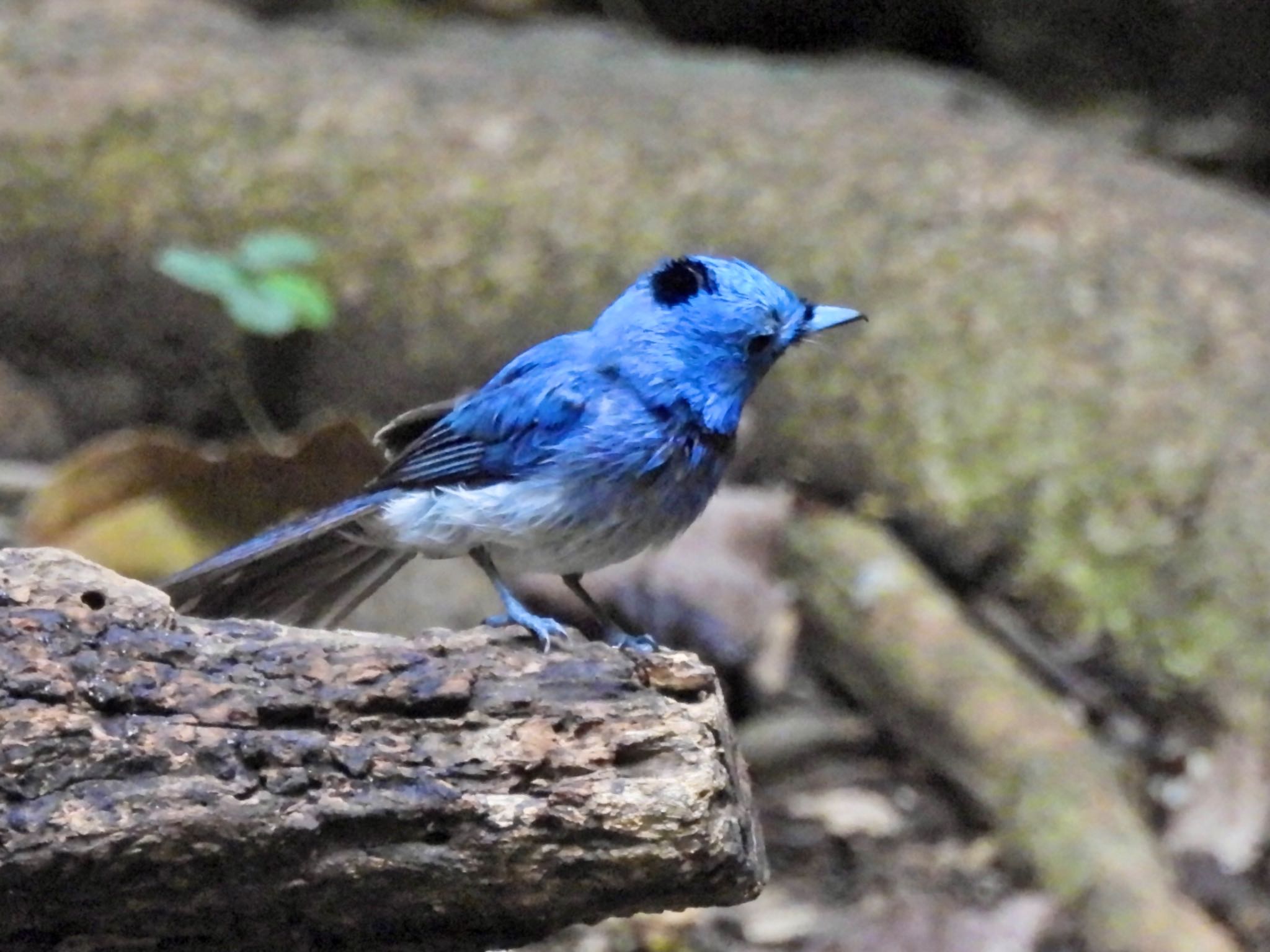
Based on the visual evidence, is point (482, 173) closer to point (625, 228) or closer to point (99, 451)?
point (625, 228)

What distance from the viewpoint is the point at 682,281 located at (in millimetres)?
2998

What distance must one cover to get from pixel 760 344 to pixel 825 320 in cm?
14

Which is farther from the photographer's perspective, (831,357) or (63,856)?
(831,357)

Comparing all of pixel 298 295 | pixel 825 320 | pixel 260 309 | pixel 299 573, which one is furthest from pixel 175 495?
pixel 825 320

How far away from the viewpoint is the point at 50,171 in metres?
5.91

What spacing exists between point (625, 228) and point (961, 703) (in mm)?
2286

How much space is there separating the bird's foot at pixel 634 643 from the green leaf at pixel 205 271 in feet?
7.12

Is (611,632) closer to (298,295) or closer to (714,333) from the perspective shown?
(714,333)

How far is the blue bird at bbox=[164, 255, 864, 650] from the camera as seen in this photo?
2.93 meters

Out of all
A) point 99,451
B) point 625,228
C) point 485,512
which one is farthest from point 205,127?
point 485,512

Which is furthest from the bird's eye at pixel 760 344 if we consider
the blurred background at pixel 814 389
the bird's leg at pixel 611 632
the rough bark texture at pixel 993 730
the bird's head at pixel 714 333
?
the rough bark texture at pixel 993 730

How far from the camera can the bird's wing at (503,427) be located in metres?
3.01

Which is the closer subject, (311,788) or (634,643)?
(311,788)

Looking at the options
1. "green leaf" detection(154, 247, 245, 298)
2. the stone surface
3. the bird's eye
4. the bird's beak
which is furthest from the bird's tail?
the stone surface
